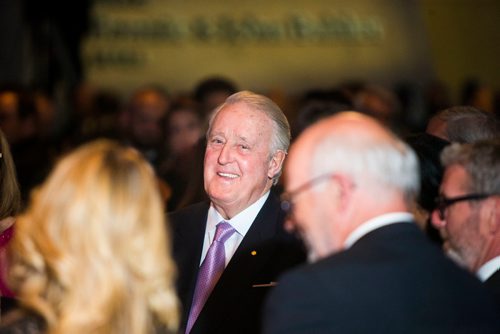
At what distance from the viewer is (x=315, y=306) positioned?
9.59 feet

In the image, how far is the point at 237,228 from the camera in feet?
15.0

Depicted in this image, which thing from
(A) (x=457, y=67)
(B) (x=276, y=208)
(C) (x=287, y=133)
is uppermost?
(C) (x=287, y=133)

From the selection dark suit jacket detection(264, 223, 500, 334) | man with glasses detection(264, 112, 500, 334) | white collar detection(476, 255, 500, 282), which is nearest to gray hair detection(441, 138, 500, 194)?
white collar detection(476, 255, 500, 282)

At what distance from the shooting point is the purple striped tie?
441cm

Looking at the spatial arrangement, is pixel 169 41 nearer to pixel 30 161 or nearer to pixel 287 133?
pixel 30 161

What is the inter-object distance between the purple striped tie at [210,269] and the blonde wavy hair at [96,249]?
133cm

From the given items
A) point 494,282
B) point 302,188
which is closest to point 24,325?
point 302,188

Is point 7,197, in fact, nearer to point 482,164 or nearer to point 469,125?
point 482,164

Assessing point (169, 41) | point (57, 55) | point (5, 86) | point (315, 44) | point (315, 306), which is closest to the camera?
point (315, 306)

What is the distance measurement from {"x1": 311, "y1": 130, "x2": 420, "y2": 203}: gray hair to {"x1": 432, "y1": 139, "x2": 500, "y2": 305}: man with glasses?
55 centimetres

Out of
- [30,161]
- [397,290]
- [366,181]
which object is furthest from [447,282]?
[30,161]

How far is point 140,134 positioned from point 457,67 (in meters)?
9.03

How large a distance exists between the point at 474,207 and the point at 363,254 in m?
0.77

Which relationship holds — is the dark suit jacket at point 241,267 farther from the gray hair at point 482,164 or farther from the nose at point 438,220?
the gray hair at point 482,164
